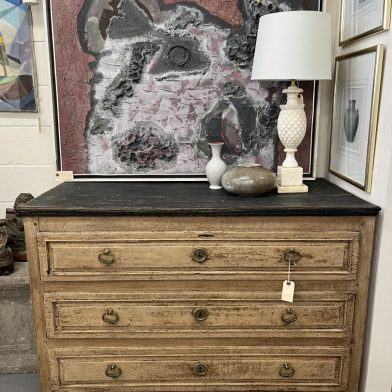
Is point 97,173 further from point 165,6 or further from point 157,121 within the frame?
point 165,6

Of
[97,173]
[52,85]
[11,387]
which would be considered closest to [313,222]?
[97,173]

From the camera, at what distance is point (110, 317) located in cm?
153

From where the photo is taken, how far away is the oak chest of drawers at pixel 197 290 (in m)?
Result: 1.46

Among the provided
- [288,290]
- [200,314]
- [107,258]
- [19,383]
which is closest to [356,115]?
[288,290]

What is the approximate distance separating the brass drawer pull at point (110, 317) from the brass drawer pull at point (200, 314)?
288 millimetres

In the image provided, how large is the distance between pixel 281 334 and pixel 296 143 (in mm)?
761

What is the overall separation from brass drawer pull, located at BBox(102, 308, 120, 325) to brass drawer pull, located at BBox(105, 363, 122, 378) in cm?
19

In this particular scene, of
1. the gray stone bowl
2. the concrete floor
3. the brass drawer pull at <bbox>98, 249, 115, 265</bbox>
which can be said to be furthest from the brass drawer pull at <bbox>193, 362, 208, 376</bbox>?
the concrete floor

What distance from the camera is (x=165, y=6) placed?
177 centimetres

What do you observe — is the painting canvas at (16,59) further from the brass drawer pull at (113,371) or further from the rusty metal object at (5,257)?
the brass drawer pull at (113,371)

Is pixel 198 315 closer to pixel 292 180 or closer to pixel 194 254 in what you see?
pixel 194 254

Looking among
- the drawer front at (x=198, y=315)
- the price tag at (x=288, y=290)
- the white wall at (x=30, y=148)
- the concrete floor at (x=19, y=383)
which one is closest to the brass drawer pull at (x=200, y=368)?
the drawer front at (x=198, y=315)

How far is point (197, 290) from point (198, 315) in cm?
10

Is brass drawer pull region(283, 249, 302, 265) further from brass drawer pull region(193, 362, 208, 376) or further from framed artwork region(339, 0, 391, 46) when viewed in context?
framed artwork region(339, 0, 391, 46)
